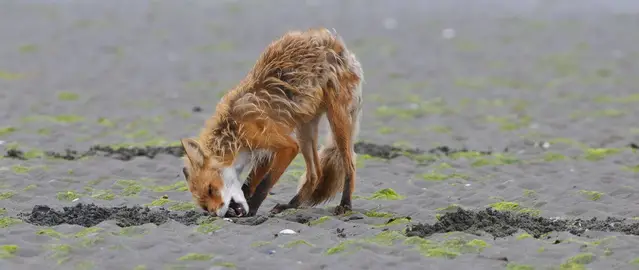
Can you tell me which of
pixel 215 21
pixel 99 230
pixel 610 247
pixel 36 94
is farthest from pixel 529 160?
pixel 215 21

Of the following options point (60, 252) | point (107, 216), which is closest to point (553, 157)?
point (107, 216)

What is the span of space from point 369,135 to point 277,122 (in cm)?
539

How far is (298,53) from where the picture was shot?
414 inches

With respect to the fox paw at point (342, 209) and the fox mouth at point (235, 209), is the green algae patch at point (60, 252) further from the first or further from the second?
the fox paw at point (342, 209)

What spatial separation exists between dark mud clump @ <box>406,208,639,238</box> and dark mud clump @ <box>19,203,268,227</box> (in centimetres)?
163

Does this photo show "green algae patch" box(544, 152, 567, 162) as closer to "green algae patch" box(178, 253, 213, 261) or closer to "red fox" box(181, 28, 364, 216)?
"red fox" box(181, 28, 364, 216)

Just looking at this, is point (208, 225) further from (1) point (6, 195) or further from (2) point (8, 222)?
(1) point (6, 195)

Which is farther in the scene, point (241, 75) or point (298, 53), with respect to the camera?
point (241, 75)

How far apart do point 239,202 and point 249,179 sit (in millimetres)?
597

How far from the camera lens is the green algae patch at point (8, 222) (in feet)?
31.6

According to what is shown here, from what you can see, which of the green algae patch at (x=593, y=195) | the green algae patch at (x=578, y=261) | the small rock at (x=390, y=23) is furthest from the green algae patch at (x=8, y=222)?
the small rock at (x=390, y=23)

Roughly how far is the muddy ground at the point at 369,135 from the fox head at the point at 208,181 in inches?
7.5

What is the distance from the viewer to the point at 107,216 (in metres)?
→ 10.0

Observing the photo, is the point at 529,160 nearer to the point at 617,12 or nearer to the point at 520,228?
the point at 520,228
